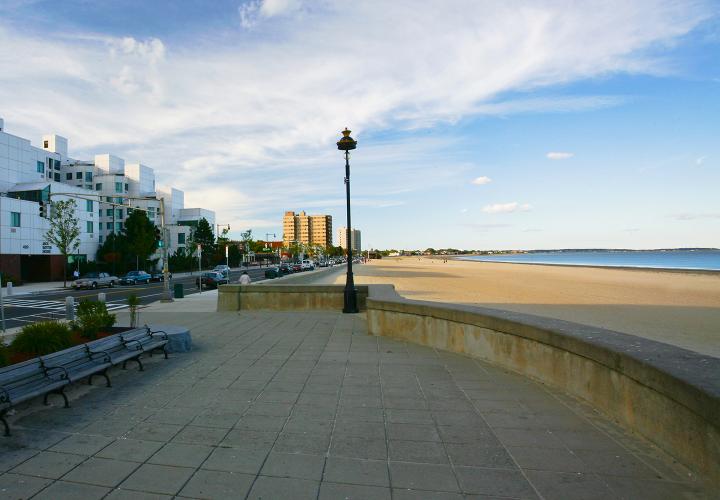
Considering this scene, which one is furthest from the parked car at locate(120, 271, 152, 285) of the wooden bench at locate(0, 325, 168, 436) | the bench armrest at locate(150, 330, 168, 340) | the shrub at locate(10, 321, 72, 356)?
the shrub at locate(10, 321, 72, 356)

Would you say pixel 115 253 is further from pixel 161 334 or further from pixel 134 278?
pixel 161 334

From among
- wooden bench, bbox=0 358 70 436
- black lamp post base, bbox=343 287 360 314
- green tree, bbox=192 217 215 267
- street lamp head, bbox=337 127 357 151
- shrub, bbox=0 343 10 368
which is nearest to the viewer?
wooden bench, bbox=0 358 70 436

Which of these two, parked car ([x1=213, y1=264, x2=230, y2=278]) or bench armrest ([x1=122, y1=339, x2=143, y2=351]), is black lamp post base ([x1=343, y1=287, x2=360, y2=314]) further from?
parked car ([x1=213, y1=264, x2=230, y2=278])

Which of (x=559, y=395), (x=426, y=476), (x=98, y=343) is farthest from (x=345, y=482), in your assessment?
(x=98, y=343)

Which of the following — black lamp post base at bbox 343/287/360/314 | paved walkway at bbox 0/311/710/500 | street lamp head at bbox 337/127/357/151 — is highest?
street lamp head at bbox 337/127/357/151

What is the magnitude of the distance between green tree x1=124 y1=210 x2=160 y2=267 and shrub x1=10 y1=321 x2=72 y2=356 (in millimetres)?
57114

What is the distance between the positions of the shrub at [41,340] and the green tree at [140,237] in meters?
57.1

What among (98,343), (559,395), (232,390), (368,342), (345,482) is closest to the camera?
(345,482)

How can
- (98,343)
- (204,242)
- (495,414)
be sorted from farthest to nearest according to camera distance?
1. (204,242)
2. (98,343)
3. (495,414)

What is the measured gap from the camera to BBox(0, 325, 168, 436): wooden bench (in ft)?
17.3

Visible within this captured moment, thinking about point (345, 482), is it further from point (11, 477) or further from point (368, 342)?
point (368, 342)

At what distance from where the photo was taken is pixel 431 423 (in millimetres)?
5242

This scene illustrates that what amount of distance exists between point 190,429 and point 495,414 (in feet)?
12.2

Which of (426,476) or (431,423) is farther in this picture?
(431,423)
